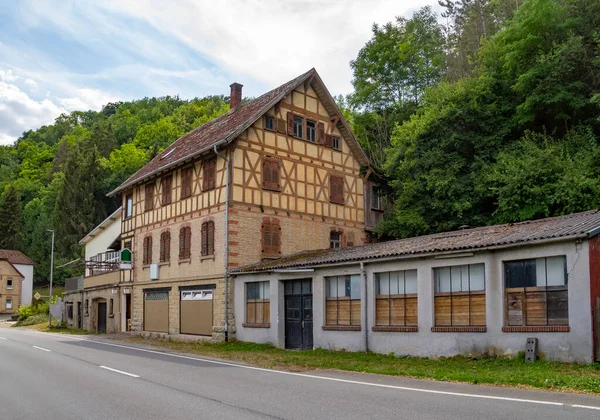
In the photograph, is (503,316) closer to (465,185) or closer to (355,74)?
(465,185)

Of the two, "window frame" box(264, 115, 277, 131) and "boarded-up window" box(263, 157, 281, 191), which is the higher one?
"window frame" box(264, 115, 277, 131)

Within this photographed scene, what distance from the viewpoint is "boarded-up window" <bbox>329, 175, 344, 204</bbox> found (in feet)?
103

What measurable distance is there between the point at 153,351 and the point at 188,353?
1702mm

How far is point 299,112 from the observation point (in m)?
30.5

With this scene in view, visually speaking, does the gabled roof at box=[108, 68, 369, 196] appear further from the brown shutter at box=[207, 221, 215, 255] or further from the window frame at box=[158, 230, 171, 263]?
the brown shutter at box=[207, 221, 215, 255]

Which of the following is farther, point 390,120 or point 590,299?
point 390,120

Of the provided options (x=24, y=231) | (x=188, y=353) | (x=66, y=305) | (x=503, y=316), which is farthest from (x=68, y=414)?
(x=24, y=231)

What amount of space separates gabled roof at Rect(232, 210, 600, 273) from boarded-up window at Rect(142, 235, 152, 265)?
1032 cm

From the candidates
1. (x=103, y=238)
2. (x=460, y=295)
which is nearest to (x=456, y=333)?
(x=460, y=295)

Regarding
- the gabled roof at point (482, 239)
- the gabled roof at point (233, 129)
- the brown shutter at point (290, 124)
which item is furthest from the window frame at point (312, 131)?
the gabled roof at point (482, 239)

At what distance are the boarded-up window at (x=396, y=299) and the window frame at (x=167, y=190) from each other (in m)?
14.6

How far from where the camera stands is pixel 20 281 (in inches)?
3091

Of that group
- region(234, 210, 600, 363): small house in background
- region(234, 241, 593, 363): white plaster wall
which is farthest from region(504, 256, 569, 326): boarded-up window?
region(234, 241, 593, 363): white plaster wall

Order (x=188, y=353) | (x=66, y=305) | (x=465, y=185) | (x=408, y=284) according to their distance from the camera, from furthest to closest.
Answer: (x=66, y=305) → (x=465, y=185) → (x=188, y=353) → (x=408, y=284)
